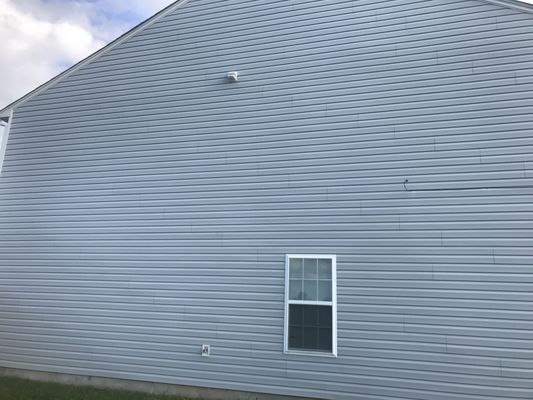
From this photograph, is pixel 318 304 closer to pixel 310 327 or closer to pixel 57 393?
pixel 310 327

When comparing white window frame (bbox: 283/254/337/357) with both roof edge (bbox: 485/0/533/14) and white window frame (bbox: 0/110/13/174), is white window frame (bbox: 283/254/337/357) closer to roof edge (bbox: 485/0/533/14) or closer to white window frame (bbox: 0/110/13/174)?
roof edge (bbox: 485/0/533/14)

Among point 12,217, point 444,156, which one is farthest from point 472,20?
point 12,217

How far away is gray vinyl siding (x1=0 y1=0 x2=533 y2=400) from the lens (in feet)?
16.4

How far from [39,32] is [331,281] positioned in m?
10.1

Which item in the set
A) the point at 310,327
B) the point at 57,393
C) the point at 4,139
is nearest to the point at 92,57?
the point at 4,139

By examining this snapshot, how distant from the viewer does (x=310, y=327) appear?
5.48m

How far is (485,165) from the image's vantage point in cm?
518

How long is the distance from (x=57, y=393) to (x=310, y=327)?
4208mm

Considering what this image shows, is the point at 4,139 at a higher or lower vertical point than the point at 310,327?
higher

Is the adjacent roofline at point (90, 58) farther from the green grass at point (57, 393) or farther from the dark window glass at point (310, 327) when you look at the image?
the dark window glass at point (310, 327)

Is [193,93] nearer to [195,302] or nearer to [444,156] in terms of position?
[195,302]

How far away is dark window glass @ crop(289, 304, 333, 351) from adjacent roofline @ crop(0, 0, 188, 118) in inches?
248

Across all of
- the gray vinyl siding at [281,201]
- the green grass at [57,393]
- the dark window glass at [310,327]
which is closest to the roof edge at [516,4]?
the gray vinyl siding at [281,201]

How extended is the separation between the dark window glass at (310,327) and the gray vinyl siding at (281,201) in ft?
0.64
